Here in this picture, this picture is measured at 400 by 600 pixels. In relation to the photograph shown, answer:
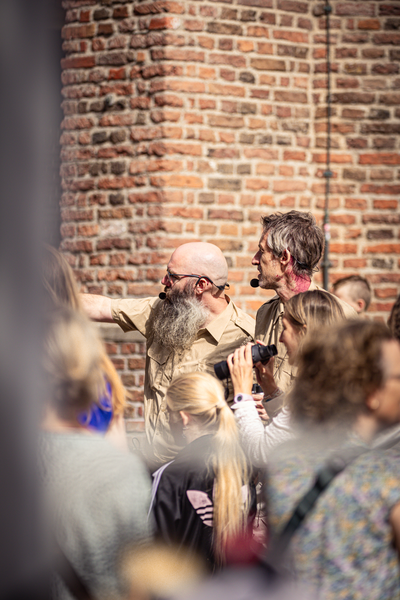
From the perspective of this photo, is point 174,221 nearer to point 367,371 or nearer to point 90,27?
point 90,27

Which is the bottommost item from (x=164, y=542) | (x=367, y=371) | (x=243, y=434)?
(x=164, y=542)

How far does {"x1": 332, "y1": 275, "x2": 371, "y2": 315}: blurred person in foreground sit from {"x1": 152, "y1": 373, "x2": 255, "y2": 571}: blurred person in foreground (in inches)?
104

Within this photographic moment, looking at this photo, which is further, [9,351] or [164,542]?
[164,542]

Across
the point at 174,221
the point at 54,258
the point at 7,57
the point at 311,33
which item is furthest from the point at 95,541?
the point at 311,33

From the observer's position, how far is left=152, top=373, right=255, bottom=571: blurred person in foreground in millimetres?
1793

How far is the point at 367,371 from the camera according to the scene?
4.45ft

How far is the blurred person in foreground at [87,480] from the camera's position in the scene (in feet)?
3.54

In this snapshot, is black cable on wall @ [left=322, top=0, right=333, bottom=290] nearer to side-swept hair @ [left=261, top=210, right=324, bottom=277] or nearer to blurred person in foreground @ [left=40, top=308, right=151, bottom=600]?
side-swept hair @ [left=261, top=210, right=324, bottom=277]

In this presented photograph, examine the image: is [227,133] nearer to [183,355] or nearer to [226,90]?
[226,90]

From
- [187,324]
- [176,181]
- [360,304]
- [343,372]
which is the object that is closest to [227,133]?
[176,181]

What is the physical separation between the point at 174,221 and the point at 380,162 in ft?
5.34

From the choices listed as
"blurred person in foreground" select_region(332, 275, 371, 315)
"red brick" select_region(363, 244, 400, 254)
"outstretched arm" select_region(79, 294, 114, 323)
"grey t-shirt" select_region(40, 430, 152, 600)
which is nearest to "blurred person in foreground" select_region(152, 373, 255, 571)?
"grey t-shirt" select_region(40, 430, 152, 600)

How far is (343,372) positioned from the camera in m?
1.36

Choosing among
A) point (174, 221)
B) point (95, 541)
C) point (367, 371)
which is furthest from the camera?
point (174, 221)
